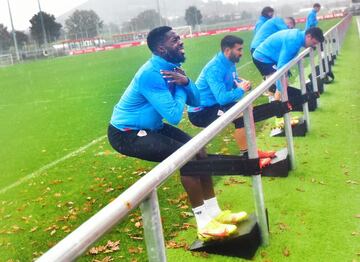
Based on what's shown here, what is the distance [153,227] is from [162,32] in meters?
2.43

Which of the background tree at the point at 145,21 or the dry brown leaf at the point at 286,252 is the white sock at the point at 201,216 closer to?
the dry brown leaf at the point at 286,252

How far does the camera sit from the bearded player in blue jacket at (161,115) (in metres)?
3.77

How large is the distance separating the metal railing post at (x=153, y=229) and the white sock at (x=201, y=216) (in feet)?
5.52

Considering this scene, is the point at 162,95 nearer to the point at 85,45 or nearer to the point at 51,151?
the point at 51,151

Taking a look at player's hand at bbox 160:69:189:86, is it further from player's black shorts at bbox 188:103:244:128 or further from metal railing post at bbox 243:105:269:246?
player's black shorts at bbox 188:103:244:128

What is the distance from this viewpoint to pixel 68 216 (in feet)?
16.5

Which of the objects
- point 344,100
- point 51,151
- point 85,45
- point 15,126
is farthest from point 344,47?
point 85,45

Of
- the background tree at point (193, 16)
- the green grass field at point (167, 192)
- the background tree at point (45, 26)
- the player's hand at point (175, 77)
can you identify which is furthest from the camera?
the background tree at point (193, 16)

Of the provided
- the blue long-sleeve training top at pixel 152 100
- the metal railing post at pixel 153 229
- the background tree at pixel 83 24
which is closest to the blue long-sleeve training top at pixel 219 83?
the blue long-sleeve training top at pixel 152 100

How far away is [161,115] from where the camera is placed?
413cm

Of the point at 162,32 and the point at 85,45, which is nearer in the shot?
the point at 162,32

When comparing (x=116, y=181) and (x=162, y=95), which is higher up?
(x=162, y=95)

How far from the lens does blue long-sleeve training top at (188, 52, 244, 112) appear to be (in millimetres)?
5301

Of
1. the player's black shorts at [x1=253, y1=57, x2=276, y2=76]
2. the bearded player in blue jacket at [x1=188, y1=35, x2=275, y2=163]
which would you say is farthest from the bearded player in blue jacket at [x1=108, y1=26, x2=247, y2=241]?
the player's black shorts at [x1=253, y1=57, x2=276, y2=76]
